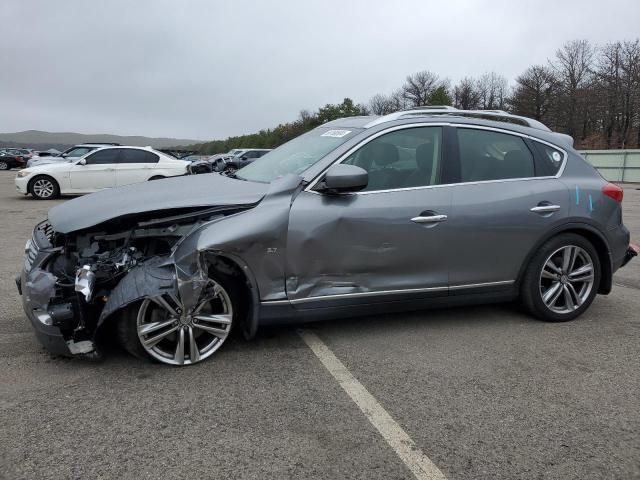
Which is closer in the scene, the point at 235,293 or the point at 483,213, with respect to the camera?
the point at 235,293

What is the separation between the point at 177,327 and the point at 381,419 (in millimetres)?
1443

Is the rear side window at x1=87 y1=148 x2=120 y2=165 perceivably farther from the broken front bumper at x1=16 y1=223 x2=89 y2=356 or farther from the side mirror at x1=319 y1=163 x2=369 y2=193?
the side mirror at x1=319 y1=163 x2=369 y2=193

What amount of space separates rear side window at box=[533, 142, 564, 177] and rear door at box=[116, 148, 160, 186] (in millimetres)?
12214

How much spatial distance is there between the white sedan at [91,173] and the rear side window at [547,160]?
11.7 meters

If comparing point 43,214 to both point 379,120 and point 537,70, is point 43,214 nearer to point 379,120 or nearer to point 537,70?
point 379,120

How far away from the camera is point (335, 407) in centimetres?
303

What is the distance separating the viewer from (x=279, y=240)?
3.56 metres

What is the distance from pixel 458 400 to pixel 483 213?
5.18 feet

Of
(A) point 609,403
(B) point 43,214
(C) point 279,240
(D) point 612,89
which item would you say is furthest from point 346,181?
(D) point 612,89

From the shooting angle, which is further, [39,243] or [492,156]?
[492,156]

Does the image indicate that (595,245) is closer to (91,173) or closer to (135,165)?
(135,165)

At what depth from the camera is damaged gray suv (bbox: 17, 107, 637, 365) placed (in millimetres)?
3361

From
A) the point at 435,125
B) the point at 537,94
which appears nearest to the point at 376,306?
the point at 435,125

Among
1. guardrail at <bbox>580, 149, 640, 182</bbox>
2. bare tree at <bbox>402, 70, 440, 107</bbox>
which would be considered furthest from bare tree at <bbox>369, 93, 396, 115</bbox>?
guardrail at <bbox>580, 149, 640, 182</bbox>
